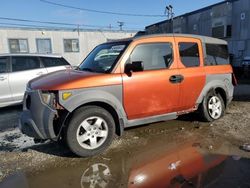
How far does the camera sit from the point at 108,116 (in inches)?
184

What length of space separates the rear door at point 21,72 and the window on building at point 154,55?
419cm

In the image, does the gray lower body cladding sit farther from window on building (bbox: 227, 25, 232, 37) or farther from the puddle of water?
window on building (bbox: 227, 25, 232, 37)

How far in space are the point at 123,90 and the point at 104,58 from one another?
2.91 ft

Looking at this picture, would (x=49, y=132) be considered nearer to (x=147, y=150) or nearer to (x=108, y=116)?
(x=108, y=116)

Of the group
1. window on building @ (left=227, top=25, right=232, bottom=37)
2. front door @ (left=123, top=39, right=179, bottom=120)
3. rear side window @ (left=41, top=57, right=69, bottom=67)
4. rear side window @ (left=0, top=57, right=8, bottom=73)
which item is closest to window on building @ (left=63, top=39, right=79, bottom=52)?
window on building @ (left=227, top=25, right=232, bottom=37)

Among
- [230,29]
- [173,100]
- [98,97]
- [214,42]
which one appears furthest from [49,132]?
[230,29]

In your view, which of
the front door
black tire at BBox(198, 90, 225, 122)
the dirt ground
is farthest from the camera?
black tire at BBox(198, 90, 225, 122)

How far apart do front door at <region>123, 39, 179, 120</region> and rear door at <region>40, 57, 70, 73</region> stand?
4169 mm

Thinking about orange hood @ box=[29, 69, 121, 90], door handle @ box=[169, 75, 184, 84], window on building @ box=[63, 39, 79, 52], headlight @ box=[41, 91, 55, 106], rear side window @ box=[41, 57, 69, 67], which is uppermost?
window on building @ box=[63, 39, 79, 52]

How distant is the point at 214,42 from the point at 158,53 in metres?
1.78

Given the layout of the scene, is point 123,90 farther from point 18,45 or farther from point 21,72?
point 18,45

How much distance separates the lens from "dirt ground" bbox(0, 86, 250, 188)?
3834mm

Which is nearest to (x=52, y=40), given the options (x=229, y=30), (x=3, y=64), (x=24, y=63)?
(x=229, y=30)

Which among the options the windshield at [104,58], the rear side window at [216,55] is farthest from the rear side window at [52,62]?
the rear side window at [216,55]
